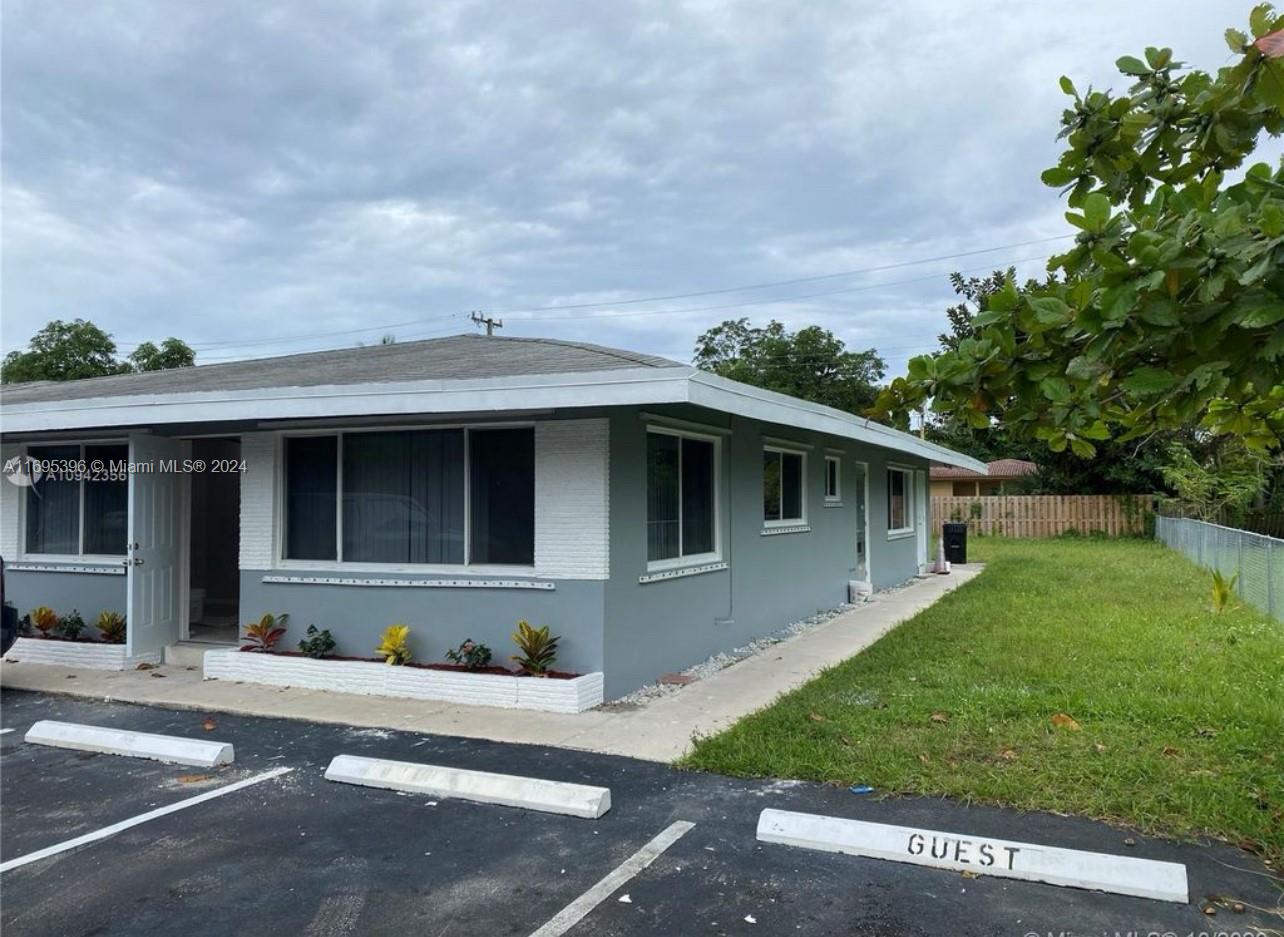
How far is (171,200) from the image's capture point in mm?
15430

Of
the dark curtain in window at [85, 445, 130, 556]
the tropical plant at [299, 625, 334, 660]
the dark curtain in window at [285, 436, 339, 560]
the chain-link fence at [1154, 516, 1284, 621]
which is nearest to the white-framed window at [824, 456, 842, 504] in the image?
the chain-link fence at [1154, 516, 1284, 621]

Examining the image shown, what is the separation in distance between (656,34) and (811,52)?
192 cm

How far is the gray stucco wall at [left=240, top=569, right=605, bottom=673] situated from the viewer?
7.30 meters

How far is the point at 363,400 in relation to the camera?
23.8 ft

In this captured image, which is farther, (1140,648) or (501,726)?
(1140,648)

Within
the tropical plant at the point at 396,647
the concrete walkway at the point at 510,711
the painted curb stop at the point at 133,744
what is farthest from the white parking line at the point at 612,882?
the tropical plant at the point at 396,647

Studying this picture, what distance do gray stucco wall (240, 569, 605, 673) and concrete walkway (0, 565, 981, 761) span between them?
1.84 feet

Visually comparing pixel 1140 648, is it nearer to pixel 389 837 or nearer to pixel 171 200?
pixel 389 837

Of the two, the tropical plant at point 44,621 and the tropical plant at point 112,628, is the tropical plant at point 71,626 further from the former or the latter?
the tropical plant at point 112,628

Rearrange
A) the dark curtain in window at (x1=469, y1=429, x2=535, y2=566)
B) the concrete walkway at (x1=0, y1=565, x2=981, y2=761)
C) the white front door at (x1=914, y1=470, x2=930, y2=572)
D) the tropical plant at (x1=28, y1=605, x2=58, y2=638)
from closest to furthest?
the concrete walkway at (x1=0, y1=565, x2=981, y2=761), the dark curtain in window at (x1=469, y1=429, x2=535, y2=566), the tropical plant at (x1=28, y1=605, x2=58, y2=638), the white front door at (x1=914, y1=470, x2=930, y2=572)

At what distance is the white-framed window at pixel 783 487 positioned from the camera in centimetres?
1088

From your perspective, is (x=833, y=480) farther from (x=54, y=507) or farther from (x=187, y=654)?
(x=54, y=507)

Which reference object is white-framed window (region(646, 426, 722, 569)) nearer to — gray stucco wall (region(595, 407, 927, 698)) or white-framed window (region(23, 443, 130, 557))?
gray stucco wall (region(595, 407, 927, 698))

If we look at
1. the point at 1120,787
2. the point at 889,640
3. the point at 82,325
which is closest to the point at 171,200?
the point at 889,640
